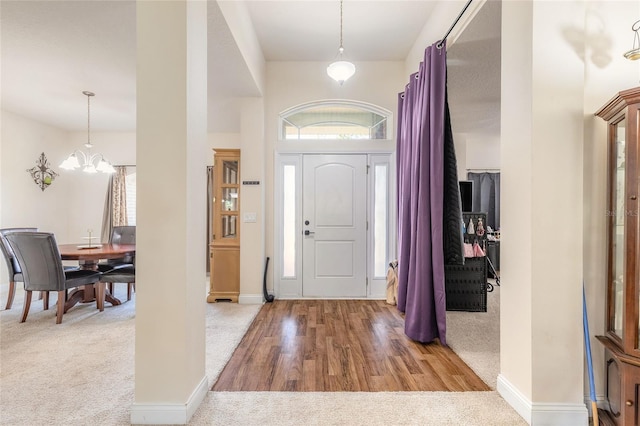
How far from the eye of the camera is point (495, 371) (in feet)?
7.46

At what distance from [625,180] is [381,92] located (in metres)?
3.12

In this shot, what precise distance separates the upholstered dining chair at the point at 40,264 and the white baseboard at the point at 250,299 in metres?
1.81

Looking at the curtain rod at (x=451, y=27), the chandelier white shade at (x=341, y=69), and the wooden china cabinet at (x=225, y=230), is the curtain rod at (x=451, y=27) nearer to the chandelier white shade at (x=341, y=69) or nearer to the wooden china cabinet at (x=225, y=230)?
the chandelier white shade at (x=341, y=69)

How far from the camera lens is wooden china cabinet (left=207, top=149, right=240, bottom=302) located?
4.10 metres

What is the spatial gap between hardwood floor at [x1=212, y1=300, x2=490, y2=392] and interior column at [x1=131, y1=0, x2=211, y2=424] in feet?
1.60

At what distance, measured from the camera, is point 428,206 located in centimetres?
283

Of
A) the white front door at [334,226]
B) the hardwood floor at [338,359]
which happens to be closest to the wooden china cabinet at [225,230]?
the hardwood floor at [338,359]

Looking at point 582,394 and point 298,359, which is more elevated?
point 582,394

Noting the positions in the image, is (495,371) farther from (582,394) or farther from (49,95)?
(49,95)

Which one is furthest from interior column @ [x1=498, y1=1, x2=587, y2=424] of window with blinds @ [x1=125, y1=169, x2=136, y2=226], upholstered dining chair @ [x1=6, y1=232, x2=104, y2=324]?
window with blinds @ [x1=125, y1=169, x2=136, y2=226]

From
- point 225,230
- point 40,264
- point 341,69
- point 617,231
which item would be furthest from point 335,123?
point 40,264

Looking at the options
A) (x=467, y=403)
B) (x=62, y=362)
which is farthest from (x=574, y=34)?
(x=62, y=362)

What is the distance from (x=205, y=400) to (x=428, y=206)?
7.46 ft

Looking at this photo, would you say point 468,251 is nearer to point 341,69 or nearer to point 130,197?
point 341,69
